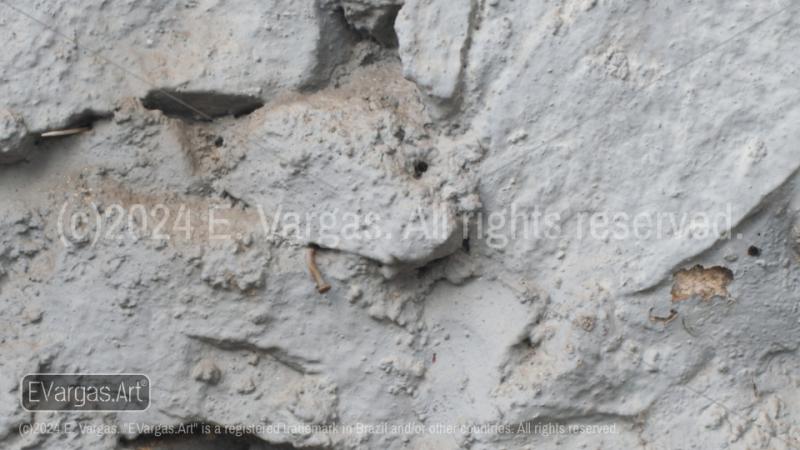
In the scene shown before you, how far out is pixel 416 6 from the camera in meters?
1.33

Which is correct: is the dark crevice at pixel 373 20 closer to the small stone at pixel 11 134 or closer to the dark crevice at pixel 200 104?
the dark crevice at pixel 200 104

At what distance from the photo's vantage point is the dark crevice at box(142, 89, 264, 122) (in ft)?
4.58

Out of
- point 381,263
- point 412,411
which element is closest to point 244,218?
point 381,263

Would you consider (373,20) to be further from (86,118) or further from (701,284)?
(701,284)

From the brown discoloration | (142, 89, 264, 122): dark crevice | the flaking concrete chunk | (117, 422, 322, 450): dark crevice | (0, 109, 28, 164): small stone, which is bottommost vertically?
(117, 422, 322, 450): dark crevice

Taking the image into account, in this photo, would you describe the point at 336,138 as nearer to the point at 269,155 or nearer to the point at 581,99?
the point at 269,155

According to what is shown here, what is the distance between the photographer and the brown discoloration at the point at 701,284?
4.44ft

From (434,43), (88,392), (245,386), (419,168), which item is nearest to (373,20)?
(434,43)

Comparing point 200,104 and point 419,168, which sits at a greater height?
point 200,104

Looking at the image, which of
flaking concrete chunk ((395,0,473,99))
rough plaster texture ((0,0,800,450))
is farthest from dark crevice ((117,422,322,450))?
flaking concrete chunk ((395,0,473,99))

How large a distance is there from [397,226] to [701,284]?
436 millimetres

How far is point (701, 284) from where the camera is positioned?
1.36 metres

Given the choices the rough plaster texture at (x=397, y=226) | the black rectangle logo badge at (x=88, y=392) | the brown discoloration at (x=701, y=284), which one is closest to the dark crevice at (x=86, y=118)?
the rough plaster texture at (x=397, y=226)

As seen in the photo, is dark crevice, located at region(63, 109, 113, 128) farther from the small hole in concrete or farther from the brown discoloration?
the brown discoloration
